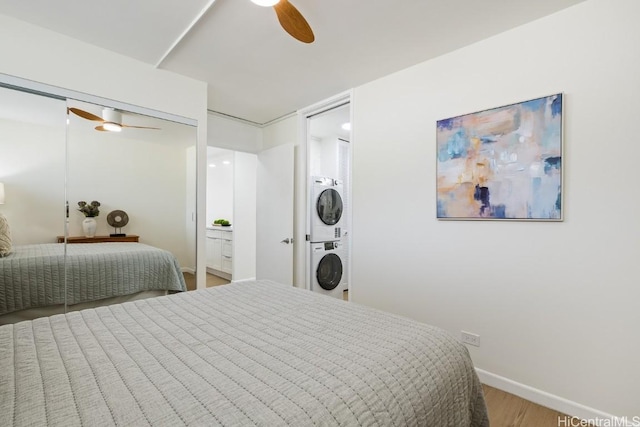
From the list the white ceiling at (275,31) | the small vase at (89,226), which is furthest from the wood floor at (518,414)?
the small vase at (89,226)

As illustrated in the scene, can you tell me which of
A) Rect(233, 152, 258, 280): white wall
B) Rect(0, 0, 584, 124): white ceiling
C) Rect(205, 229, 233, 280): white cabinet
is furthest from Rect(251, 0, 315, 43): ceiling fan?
Rect(205, 229, 233, 280): white cabinet

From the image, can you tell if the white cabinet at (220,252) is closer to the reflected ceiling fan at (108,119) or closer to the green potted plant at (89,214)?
the green potted plant at (89,214)

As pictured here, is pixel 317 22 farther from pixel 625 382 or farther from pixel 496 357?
pixel 625 382

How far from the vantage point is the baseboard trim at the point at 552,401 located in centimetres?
165

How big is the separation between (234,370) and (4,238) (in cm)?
229

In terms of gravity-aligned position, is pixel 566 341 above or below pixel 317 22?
below

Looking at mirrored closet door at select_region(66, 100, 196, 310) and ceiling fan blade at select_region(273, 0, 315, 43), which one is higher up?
ceiling fan blade at select_region(273, 0, 315, 43)

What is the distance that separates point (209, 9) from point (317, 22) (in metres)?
0.70

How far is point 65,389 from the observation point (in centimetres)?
77

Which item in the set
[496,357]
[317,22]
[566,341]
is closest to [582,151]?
[566,341]

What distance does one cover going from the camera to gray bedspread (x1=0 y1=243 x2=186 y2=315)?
202cm

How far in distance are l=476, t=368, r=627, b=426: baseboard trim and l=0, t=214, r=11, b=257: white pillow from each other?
352 centimetres

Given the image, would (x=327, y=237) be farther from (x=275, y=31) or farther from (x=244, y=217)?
(x=275, y=31)

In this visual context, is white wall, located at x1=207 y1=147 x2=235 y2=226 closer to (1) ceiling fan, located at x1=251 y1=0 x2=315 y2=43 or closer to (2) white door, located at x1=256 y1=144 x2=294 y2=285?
(2) white door, located at x1=256 y1=144 x2=294 y2=285
